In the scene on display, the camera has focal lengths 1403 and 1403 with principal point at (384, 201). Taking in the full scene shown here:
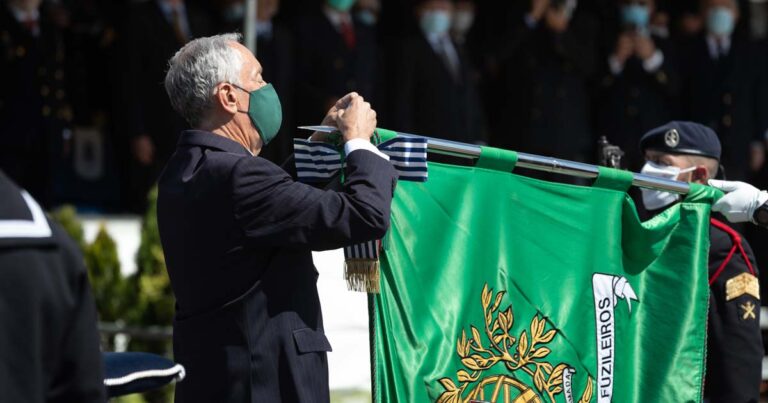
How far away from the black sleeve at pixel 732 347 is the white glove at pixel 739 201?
293 mm

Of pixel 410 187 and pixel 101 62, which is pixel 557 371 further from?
pixel 101 62

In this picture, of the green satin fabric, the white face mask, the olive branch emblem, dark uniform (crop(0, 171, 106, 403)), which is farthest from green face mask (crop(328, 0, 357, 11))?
dark uniform (crop(0, 171, 106, 403))

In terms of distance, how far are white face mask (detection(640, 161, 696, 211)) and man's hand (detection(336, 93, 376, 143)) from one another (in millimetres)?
1382

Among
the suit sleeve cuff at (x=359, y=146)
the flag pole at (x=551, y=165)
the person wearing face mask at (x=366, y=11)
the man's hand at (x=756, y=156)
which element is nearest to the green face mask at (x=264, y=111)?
the suit sleeve cuff at (x=359, y=146)

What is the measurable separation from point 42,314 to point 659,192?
114 inches

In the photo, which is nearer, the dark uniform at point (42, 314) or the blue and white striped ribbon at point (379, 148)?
the dark uniform at point (42, 314)

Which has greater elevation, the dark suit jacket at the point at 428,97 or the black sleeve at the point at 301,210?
the dark suit jacket at the point at 428,97

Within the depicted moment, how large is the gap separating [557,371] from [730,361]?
0.81 metres

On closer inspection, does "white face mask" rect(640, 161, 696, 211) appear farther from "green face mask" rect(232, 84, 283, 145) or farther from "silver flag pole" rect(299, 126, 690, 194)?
"green face mask" rect(232, 84, 283, 145)

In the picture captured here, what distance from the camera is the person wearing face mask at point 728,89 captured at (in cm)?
1060

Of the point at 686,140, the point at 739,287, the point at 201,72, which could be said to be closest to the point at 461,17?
the point at 686,140

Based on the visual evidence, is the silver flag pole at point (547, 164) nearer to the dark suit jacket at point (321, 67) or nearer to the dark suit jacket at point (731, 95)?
the dark suit jacket at point (321, 67)

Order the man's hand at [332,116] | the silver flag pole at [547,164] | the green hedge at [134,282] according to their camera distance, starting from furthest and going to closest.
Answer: the green hedge at [134,282]
the silver flag pole at [547,164]
the man's hand at [332,116]

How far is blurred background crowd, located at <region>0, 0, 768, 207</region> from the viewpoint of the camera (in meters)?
8.85
